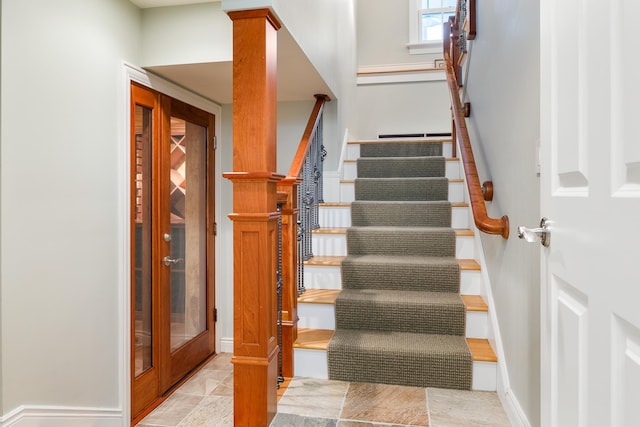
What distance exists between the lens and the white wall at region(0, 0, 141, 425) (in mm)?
1690

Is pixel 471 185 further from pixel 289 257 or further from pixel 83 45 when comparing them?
pixel 83 45

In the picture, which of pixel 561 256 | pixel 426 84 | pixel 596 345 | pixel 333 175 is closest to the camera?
pixel 596 345

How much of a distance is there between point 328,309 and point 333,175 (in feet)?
4.67

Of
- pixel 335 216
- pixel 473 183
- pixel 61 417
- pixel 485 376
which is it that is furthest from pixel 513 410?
pixel 61 417

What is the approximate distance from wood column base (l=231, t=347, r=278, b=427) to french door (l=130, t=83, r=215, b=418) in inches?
39.5

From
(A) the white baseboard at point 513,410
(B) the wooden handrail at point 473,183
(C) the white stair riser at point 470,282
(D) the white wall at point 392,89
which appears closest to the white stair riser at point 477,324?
(C) the white stair riser at point 470,282

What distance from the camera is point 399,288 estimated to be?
2.59 m

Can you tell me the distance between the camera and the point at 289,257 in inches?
86.5

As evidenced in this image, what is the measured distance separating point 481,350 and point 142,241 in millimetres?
2073

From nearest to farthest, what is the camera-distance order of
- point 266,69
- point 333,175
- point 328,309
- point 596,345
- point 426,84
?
point 596,345, point 266,69, point 328,309, point 333,175, point 426,84

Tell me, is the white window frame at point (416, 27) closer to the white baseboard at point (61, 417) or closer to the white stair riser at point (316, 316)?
the white stair riser at point (316, 316)

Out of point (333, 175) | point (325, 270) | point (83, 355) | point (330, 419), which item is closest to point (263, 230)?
point (330, 419)

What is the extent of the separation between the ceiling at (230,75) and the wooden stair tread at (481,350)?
1.85 meters

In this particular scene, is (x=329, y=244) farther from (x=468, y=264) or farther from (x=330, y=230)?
(x=468, y=264)
